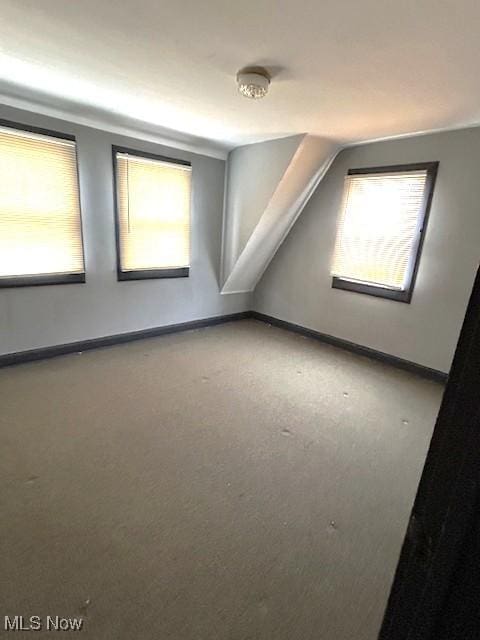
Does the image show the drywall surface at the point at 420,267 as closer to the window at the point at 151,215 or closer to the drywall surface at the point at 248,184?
the drywall surface at the point at 248,184

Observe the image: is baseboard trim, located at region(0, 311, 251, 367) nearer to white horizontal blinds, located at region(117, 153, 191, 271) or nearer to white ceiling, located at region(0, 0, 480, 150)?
white horizontal blinds, located at region(117, 153, 191, 271)

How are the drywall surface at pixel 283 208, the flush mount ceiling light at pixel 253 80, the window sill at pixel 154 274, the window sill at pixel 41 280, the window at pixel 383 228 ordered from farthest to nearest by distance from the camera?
the window sill at pixel 154 274 → the drywall surface at pixel 283 208 → the window at pixel 383 228 → the window sill at pixel 41 280 → the flush mount ceiling light at pixel 253 80

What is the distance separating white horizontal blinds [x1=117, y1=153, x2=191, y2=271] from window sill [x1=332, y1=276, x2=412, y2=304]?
6.16 feet

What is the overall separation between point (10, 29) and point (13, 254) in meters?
1.68

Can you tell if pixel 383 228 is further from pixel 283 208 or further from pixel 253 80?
pixel 253 80

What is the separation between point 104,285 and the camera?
136 inches

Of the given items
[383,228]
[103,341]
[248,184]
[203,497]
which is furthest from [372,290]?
[103,341]

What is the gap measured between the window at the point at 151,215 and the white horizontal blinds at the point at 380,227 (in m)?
1.86

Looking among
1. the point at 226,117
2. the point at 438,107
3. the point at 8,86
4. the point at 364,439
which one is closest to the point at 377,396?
the point at 364,439

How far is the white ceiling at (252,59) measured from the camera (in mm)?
1427

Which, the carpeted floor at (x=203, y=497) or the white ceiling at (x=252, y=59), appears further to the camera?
the white ceiling at (x=252, y=59)

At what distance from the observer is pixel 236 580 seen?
4.39 feet

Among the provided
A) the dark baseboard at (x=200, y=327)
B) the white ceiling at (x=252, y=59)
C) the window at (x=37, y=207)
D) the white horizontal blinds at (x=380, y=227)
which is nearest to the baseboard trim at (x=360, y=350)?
the dark baseboard at (x=200, y=327)

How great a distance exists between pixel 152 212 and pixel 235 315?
1.88 meters
